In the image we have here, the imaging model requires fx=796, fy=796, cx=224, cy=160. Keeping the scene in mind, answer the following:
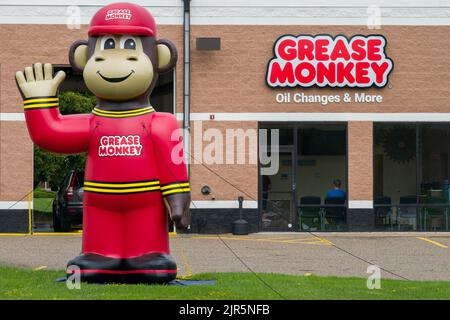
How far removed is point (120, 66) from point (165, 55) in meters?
0.80

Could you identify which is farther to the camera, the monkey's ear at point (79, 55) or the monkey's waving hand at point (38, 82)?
the monkey's ear at point (79, 55)

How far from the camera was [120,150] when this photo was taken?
10391mm

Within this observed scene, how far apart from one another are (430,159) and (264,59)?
547 centimetres

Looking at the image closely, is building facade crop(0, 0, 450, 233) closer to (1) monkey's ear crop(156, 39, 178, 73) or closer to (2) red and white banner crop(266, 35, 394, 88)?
(2) red and white banner crop(266, 35, 394, 88)

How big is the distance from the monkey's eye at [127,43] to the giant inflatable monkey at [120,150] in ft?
0.04

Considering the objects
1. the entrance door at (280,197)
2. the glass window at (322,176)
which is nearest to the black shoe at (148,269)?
the entrance door at (280,197)

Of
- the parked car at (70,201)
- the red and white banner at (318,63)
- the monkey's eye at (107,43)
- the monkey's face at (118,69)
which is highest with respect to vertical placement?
the red and white banner at (318,63)

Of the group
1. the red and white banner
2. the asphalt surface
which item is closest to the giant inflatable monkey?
the asphalt surface

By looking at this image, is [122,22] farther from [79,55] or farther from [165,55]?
[79,55]

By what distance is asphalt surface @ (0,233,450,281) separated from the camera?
14.1 m

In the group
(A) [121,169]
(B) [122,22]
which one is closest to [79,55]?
(B) [122,22]

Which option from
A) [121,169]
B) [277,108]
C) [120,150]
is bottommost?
[121,169]

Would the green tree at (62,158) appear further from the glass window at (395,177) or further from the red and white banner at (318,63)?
the glass window at (395,177)

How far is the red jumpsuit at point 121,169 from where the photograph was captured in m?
10.4
